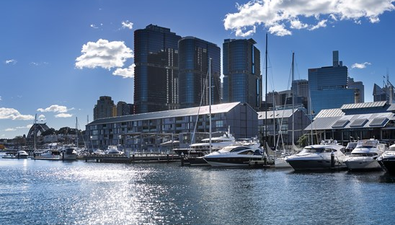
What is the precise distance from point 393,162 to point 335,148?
12.5m

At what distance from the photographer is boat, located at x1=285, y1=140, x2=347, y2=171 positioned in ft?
211

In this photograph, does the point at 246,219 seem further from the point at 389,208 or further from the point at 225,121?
the point at 225,121

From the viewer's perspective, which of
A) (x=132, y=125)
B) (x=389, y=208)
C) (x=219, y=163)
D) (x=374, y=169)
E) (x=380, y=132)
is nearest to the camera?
(x=389, y=208)

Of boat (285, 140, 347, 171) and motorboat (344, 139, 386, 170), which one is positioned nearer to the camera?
motorboat (344, 139, 386, 170)

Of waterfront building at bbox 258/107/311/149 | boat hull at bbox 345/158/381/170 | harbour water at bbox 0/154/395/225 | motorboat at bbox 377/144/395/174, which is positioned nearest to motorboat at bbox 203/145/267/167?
boat hull at bbox 345/158/381/170

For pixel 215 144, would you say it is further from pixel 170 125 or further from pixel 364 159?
pixel 170 125

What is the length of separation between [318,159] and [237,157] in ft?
51.1

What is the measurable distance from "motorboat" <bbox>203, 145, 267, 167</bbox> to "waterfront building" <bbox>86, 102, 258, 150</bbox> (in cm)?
4242

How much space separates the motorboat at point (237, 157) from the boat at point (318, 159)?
9.67 meters

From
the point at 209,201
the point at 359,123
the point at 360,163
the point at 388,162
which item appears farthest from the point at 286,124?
the point at 209,201

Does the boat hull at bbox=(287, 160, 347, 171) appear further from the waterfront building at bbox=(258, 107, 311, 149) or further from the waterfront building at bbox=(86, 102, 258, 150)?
the waterfront building at bbox=(258, 107, 311, 149)

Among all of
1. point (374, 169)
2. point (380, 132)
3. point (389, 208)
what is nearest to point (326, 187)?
point (389, 208)

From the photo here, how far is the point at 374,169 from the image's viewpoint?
209ft

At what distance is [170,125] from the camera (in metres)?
157
